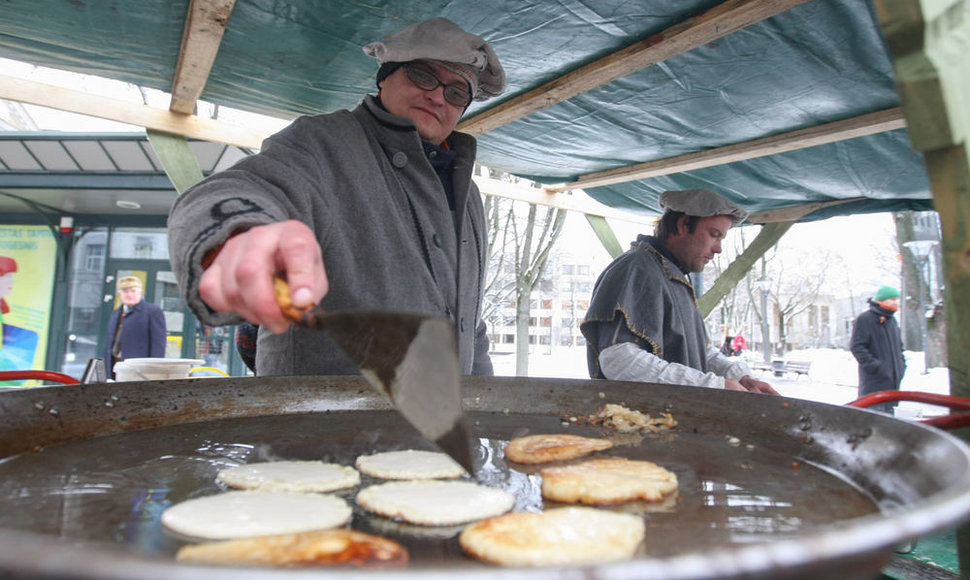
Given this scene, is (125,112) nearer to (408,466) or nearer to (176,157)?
(176,157)

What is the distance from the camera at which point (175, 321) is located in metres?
10.5

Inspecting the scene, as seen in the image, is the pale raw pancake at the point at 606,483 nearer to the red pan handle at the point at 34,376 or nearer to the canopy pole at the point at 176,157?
the red pan handle at the point at 34,376

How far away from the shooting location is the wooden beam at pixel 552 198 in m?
6.05

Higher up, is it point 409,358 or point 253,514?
point 409,358

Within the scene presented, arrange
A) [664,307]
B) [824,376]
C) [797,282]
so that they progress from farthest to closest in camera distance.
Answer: [797,282] → [824,376] → [664,307]

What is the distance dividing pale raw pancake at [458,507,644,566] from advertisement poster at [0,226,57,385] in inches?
493

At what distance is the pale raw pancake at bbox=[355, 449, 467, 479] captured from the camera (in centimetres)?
160

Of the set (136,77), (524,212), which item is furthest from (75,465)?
(524,212)

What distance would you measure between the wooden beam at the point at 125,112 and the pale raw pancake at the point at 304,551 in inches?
162

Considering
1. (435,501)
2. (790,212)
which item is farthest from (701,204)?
(435,501)

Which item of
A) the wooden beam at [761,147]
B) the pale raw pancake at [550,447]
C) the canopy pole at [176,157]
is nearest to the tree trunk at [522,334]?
the wooden beam at [761,147]

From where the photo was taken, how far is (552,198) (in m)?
6.72

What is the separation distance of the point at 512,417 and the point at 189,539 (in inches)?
55.8

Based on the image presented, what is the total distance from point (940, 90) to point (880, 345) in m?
8.47
